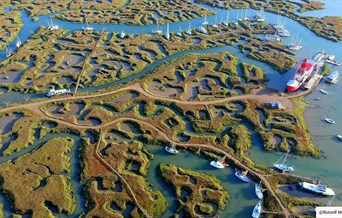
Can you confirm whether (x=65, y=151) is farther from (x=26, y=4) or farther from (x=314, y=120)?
(x=26, y=4)

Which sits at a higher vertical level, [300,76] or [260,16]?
[260,16]

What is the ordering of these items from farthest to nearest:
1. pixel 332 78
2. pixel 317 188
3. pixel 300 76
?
pixel 332 78
pixel 300 76
pixel 317 188

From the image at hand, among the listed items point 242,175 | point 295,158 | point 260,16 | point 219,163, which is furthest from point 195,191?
point 260,16

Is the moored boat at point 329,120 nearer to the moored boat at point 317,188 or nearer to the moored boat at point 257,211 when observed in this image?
the moored boat at point 317,188

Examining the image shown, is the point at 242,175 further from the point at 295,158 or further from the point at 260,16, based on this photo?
the point at 260,16

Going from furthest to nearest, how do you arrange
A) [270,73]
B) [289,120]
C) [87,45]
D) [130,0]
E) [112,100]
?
[130,0] → [87,45] → [270,73] → [112,100] → [289,120]

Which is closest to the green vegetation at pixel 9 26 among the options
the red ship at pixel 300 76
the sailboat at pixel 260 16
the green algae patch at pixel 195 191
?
the green algae patch at pixel 195 191

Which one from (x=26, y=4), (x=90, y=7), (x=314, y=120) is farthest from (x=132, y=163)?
(x=26, y=4)

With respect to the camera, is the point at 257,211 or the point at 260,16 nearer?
the point at 257,211
